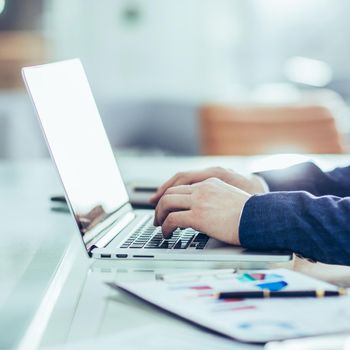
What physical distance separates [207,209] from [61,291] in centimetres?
25

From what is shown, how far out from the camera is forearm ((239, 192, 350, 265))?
1.21 meters

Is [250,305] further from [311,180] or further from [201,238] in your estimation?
[311,180]

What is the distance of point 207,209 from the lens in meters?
1.25

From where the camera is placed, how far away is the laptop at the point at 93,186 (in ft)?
4.03

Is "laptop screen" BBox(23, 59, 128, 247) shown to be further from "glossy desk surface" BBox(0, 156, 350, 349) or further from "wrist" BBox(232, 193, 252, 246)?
"wrist" BBox(232, 193, 252, 246)

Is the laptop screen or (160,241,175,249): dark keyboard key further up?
the laptop screen

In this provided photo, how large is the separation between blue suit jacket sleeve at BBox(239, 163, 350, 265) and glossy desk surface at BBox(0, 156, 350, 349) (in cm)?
3

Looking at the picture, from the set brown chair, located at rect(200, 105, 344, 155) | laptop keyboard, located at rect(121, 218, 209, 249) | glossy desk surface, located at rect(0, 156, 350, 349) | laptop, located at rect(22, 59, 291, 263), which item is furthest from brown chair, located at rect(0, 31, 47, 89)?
laptop keyboard, located at rect(121, 218, 209, 249)

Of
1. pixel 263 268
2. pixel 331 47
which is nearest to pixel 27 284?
pixel 263 268

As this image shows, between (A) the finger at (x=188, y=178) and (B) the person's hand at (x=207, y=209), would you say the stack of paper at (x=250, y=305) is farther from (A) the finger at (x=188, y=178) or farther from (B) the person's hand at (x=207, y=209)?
(A) the finger at (x=188, y=178)

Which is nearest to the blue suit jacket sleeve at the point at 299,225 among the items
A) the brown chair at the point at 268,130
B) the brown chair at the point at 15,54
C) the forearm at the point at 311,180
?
the forearm at the point at 311,180

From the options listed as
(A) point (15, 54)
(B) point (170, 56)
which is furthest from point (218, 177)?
(B) point (170, 56)

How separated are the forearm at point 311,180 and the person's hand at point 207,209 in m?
0.36

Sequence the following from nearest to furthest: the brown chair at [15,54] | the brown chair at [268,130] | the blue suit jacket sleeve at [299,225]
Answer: the blue suit jacket sleeve at [299,225], the brown chair at [268,130], the brown chair at [15,54]
